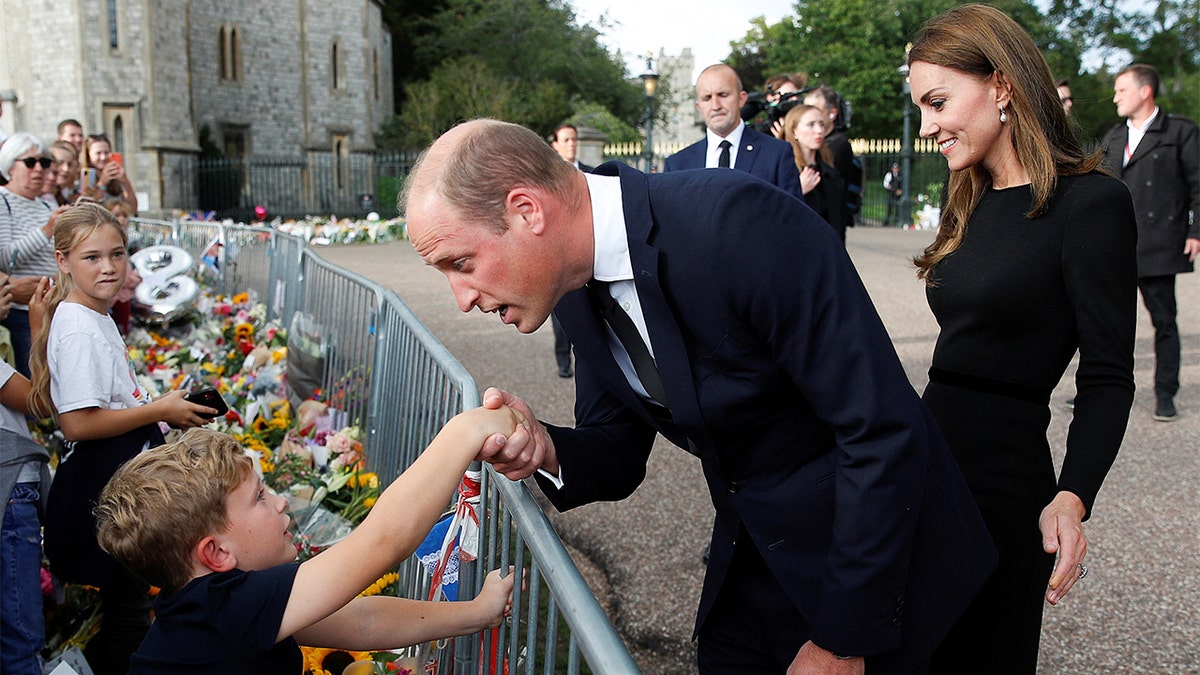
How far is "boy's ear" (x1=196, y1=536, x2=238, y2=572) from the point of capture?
1.99 meters

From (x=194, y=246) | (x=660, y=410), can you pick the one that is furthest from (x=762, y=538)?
(x=194, y=246)

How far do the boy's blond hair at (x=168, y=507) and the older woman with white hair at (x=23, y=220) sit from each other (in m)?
3.24

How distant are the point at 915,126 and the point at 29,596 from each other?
4003cm

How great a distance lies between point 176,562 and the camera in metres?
2.01

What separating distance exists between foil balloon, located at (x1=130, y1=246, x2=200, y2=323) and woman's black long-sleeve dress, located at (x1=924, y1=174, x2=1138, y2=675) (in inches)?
248

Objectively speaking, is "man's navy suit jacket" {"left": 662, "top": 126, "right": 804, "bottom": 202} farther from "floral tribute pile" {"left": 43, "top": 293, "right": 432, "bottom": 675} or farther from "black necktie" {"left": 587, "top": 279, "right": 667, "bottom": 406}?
"black necktie" {"left": 587, "top": 279, "right": 667, "bottom": 406}

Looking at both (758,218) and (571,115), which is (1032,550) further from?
(571,115)

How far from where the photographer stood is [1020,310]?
2127 mm

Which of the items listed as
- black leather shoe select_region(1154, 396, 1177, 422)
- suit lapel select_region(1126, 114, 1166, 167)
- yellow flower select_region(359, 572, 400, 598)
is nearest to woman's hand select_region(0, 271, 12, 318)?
yellow flower select_region(359, 572, 400, 598)

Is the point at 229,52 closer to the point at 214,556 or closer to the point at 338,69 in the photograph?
the point at 338,69

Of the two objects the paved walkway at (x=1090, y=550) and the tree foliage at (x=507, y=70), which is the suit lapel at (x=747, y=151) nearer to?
the paved walkway at (x=1090, y=550)

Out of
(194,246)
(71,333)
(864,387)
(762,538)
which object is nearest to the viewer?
(864,387)

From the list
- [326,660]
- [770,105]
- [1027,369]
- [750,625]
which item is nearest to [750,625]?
[750,625]

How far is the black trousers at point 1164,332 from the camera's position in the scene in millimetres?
6355
